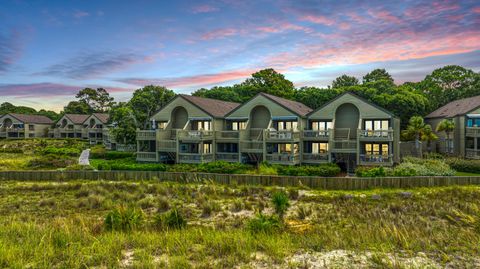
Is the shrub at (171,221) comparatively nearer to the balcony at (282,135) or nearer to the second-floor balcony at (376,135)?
the balcony at (282,135)

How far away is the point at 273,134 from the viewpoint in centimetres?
3288

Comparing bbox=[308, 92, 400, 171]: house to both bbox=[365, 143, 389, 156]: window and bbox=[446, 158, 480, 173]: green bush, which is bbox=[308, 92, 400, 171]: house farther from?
bbox=[446, 158, 480, 173]: green bush

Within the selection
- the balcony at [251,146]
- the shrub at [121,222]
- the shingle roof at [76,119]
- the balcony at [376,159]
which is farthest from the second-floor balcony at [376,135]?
the shingle roof at [76,119]

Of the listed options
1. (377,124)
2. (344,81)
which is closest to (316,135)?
(377,124)

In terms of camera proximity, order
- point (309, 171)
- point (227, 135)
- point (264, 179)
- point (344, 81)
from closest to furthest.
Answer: point (264, 179)
point (309, 171)
point (227, 135)
point (344, 81)

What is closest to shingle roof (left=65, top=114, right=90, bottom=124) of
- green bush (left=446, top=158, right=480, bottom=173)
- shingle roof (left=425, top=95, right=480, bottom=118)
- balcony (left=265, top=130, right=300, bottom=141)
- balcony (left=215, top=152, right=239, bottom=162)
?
balcony (left=215, top=152, right=239, bottom=162)

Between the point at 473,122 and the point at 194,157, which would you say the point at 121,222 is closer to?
the point at 194,157

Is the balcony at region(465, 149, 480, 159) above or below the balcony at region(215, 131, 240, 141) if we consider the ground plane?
below

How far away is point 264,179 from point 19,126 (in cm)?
8151

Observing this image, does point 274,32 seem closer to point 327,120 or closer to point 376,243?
point 327,120

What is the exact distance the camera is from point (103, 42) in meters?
33.2

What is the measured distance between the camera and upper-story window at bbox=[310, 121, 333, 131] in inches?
1356

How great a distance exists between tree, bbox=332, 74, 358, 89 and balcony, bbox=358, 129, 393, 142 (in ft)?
161

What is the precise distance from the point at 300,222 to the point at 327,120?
22424mm
